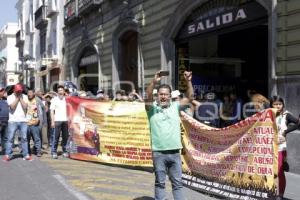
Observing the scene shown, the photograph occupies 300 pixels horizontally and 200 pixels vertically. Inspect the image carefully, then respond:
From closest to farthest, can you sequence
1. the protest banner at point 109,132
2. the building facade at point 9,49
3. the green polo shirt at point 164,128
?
the green polo shirt at point 164,128, the protest banner at point 109,132, the building facade at point 9,49

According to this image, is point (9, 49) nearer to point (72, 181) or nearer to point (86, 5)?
point (86, 5)

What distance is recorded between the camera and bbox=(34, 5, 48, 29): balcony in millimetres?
37812

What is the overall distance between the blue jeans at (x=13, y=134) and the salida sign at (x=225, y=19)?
5.74 m

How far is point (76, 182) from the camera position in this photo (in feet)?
29.6

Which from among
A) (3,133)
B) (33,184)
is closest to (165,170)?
(33,184)

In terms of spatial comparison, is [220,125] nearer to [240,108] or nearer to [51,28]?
[240,108]

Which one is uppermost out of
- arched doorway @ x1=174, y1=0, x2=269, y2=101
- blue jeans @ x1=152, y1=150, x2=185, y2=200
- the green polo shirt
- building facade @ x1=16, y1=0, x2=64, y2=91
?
building facade @ x1=16, y1=0, x2=64, y2=91

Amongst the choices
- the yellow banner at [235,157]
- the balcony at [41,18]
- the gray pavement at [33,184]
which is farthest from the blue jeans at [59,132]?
the balcony at [41,18]

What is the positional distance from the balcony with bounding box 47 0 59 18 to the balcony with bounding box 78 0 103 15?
23.6ft

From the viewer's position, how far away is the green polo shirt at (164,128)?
6512 mm

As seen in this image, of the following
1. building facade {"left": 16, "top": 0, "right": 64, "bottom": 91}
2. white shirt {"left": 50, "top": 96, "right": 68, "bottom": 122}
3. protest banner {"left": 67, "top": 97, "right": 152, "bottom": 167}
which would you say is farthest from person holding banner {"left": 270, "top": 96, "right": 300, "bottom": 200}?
building facade {"left": 16, "top": 0, "right": 64, "bottom": 91}

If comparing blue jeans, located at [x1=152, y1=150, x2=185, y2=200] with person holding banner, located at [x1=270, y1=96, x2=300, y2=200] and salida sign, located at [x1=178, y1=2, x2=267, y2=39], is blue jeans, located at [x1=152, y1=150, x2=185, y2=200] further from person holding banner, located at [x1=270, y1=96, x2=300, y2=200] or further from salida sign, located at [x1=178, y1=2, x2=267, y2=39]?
salida sign, located at [x1=178, y1=2, x2=267, y2=39]

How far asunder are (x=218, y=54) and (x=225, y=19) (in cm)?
510

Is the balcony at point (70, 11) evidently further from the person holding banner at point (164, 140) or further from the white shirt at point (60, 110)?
the person holding banner at point (164, 140)
